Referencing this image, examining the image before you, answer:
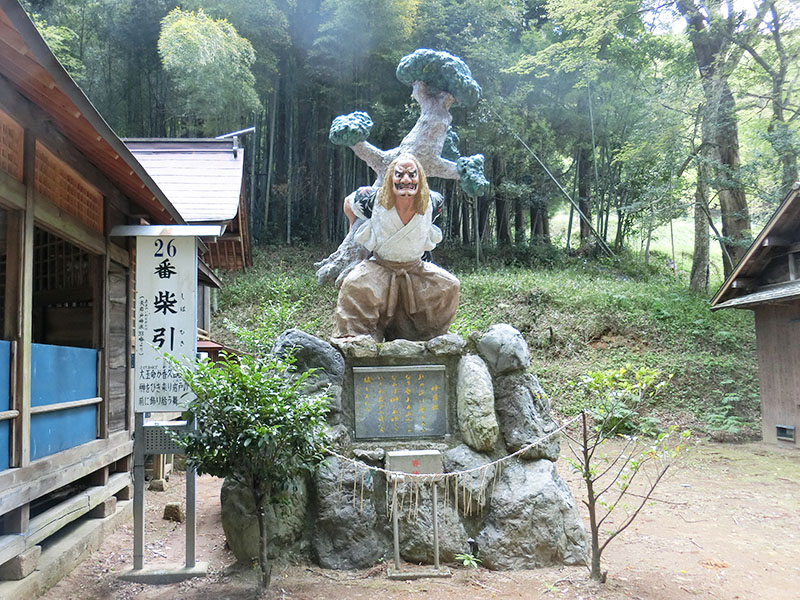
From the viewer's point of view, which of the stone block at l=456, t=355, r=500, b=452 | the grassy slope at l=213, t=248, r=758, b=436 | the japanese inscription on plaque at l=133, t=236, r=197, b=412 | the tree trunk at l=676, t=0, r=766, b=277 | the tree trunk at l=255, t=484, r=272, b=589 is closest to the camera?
the tree trunk at l=255, t=484, r=272, b=589

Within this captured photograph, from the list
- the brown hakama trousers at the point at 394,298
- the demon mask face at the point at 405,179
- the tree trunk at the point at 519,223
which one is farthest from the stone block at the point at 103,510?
the tree trunk at the point at 519,223

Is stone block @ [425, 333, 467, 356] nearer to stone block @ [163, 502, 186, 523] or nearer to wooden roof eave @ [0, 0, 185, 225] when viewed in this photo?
wooden roof eave @ [0, 0, 185, 225]

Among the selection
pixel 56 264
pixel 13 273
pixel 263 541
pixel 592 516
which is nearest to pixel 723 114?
pixel 592 516

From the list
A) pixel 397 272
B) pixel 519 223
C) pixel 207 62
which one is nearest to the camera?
pixel 397 272

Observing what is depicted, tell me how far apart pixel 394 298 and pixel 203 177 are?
472cm

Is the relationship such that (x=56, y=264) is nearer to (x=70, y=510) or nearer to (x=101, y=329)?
(x=101, y=329)

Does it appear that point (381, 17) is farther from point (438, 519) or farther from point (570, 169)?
point (438, 519)

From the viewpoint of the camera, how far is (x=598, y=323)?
1341cm

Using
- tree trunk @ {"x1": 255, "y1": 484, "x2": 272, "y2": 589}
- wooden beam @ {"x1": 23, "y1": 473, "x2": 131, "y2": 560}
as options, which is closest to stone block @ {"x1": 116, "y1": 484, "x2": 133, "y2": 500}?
wooden beam @ {"x1": 23, "y1": 473, "x2": 131, "y2": 560}

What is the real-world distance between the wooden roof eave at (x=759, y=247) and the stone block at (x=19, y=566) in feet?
33.1

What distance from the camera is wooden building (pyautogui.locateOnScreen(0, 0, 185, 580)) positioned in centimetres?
384

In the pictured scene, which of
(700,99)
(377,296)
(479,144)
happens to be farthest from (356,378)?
(479,144)

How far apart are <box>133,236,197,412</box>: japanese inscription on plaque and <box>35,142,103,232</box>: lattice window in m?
0.71

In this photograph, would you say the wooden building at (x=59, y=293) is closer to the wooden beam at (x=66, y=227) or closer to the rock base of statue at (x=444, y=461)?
the wooden beam at (x=66, y=227)
